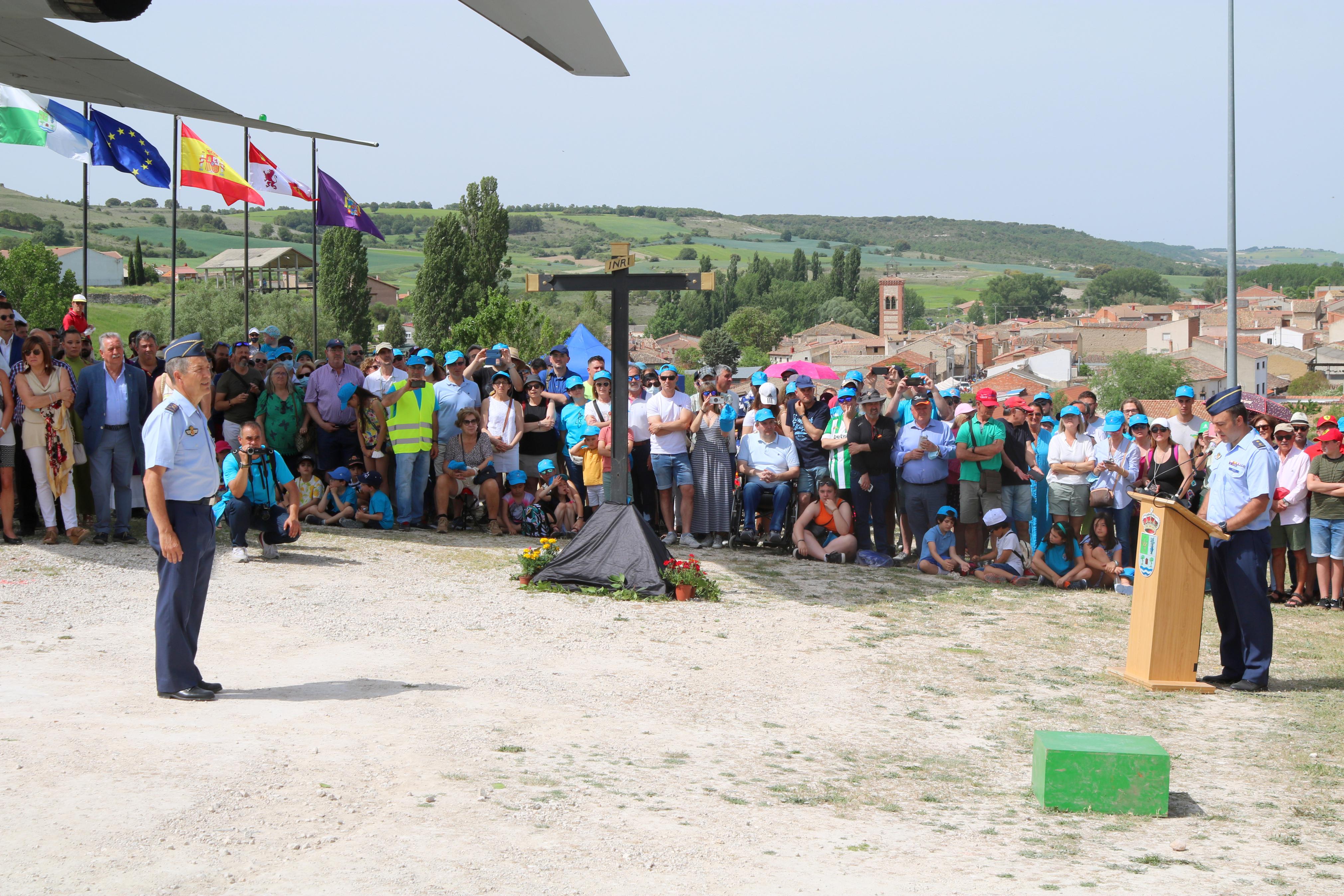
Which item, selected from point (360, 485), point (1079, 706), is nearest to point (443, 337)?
point (360, 485)

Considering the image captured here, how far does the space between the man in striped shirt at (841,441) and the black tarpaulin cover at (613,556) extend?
8.27 feet

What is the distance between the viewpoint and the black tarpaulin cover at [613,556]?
30.1ft

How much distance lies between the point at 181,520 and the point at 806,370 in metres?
9.50

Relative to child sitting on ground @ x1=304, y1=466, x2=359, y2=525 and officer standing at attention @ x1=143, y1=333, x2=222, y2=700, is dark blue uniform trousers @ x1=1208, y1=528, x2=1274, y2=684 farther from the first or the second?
child sitting on ground @ x1=304, y1=466, x2=359, y2=525

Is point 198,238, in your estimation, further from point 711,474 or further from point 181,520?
point 181,520

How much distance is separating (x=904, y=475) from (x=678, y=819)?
23.2ft

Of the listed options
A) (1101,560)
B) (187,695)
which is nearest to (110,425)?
(187,695)

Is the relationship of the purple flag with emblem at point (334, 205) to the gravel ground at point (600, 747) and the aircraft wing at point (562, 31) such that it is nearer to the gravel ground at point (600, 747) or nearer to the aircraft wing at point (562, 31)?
the gravel ground at point (600, 747)

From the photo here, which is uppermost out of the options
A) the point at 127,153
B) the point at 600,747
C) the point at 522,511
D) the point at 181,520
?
the point at 127,153

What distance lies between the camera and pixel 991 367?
132500 millimetres

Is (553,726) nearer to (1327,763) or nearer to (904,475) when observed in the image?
(1327,763)

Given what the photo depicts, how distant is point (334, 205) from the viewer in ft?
64.1

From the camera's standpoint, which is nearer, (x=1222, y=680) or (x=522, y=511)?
(x=1222, y=680)

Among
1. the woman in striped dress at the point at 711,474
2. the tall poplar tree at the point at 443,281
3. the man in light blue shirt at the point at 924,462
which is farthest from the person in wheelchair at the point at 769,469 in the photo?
the tall poplar tree at the point at 443,281
